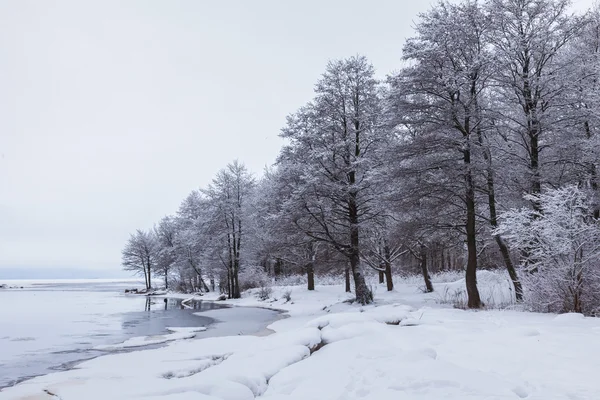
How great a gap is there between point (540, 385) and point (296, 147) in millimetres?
14827

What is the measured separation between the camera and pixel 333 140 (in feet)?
60.4

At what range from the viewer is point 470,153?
Result: 13.8 metres

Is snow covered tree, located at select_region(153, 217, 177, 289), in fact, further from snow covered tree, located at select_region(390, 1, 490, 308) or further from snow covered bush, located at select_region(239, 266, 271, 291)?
snow covered tree, located at select_region(390, 1, 490, 308)

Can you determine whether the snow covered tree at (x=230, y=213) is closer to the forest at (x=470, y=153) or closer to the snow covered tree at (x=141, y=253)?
the forest at (x=470, y=153)

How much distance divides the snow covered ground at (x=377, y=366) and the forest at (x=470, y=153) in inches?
93.7

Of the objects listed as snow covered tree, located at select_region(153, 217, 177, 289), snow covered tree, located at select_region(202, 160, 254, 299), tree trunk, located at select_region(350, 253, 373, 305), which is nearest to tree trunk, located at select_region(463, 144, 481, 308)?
tree trunk, located at select_region(350, 253, 373, 305)

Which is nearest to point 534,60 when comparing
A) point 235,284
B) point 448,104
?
point 448,104

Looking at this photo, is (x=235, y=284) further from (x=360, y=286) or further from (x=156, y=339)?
(x=156, y=339)

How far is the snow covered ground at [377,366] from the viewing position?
462 cm

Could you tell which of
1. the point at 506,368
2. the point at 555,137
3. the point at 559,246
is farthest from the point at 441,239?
the point at 506,368

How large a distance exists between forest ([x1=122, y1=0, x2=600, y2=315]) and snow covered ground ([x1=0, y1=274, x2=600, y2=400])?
2.38m

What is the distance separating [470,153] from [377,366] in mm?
10442

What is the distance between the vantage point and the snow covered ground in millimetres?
4617

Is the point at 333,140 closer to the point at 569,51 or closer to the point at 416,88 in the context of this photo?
the point at 416,88
